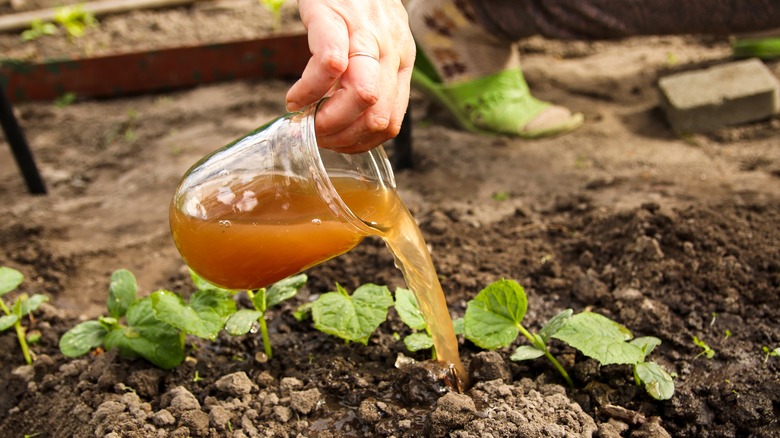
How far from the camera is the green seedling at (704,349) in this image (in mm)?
1849

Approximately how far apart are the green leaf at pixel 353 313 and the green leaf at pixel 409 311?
3cm

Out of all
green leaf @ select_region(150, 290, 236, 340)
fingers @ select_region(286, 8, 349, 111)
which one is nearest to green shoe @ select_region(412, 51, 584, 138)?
green leaf @ select_region(150, 290, 236, 340)

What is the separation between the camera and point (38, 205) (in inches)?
116

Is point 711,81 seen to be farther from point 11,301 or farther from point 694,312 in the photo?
point 11,301

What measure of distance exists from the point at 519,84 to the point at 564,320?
171 cm

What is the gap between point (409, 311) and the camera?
1.87m

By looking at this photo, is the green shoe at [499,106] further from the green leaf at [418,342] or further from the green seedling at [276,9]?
the green leaf at [418,342]

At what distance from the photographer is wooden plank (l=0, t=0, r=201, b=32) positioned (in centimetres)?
432

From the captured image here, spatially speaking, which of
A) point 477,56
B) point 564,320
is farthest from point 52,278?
point 477,56

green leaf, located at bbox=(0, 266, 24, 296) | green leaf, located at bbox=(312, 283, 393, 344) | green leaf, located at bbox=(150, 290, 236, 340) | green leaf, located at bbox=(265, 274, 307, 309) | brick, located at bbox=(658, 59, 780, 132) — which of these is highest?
green leaf, located at bbox=(0, 266, 24, 296)

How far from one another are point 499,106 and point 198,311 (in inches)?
69.2

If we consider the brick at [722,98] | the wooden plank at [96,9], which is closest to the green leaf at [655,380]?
the brick at [722,98]

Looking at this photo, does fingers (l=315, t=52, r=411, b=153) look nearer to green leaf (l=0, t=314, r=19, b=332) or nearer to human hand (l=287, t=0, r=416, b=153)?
human hand (l=287, t=0, r=416, b=153)

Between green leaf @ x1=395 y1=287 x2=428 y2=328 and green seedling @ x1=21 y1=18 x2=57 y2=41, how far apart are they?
314 cm
